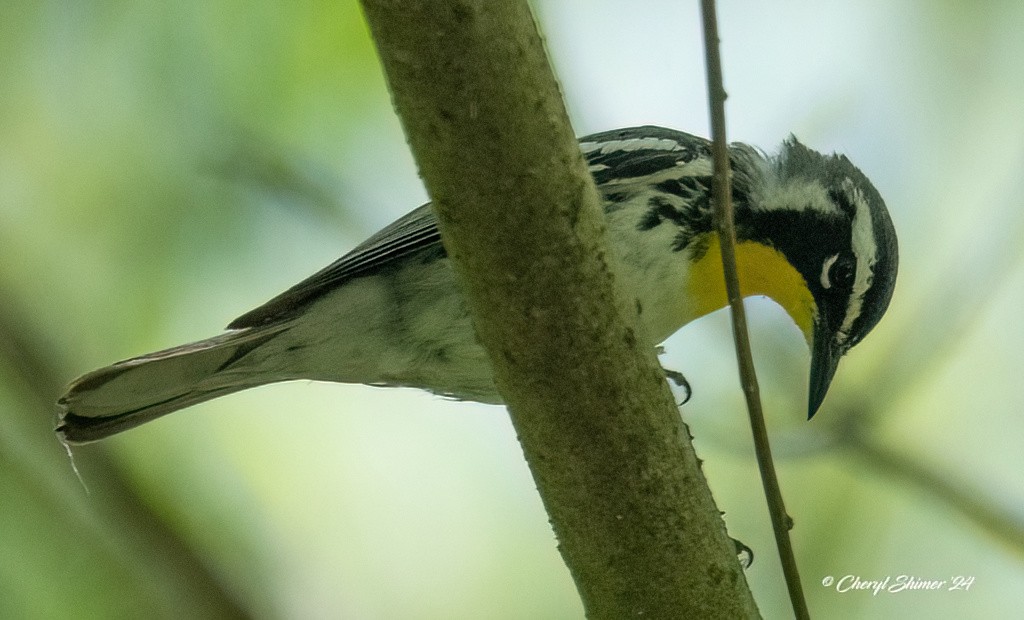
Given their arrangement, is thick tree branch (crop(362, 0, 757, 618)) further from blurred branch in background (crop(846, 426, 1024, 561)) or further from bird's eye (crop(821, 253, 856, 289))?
blurred branch in background (crop(846, 426, 1024, 561))

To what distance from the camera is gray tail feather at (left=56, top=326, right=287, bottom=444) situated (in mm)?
2998

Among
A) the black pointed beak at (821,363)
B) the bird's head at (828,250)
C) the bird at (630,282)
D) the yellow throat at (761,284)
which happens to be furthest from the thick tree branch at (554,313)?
the bird's head at (828,250)

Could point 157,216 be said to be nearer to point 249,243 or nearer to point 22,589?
point 249,243

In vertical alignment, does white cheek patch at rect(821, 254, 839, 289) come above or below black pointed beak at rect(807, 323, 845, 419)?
above

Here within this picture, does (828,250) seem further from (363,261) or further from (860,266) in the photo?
(363,261)

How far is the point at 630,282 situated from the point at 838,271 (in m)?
0.81

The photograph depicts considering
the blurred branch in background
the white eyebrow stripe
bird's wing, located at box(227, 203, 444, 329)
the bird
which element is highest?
bird's wing, located at box(227, 203, 444, 329)

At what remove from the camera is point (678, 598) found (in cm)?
211

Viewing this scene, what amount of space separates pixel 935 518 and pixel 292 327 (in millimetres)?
2431

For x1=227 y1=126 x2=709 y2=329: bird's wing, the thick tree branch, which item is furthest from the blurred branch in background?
the thick tree branch

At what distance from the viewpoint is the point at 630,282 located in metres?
3.08

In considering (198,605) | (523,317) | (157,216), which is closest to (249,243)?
(157,216)

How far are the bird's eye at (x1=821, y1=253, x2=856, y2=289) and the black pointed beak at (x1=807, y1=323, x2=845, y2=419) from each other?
0.47 ft

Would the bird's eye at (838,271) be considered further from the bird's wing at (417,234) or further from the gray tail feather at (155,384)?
the gray tail feather at (155,384)
